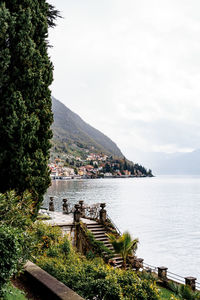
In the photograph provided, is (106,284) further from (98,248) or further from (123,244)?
(98,248)

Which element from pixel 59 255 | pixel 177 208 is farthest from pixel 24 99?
pixel 177 208

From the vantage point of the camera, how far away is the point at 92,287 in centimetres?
549

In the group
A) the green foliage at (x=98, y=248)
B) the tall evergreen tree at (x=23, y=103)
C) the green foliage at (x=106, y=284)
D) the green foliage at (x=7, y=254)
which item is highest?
the tall evergreen tree at (x=23, y=103)

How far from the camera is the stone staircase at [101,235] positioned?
17406 millimetres

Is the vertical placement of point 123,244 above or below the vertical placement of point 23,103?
below

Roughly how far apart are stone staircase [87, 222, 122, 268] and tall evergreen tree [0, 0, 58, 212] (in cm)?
828

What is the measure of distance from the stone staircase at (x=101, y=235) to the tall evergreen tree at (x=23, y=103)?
8.28 meters

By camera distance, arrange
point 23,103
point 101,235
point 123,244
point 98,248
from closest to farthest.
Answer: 1. point 23,103
2. point 123,244
3. point 98,248
4. point 101,235

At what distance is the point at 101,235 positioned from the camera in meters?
18.1

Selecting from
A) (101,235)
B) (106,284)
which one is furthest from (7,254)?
(101,235)

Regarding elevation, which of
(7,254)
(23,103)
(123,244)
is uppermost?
(23,103)

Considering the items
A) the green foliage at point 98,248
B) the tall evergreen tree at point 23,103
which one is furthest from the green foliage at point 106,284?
the green foliage at point 98,248

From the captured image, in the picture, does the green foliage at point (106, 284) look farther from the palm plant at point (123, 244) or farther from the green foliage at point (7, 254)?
the palm plant at point (123, 244)

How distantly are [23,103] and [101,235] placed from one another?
11234 mm
